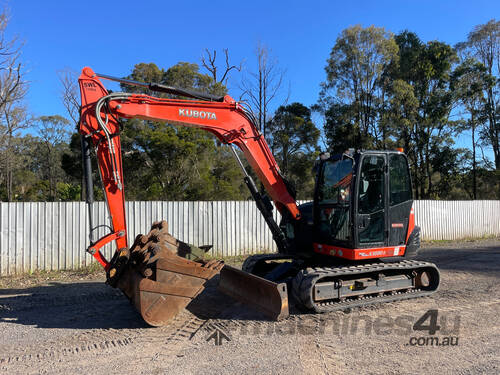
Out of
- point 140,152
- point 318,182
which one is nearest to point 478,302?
point 318,182

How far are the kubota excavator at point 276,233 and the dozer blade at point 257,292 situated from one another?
2cm

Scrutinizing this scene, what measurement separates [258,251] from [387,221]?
6.49 meters

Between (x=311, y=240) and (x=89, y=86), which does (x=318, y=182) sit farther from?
(x=89, y=86)

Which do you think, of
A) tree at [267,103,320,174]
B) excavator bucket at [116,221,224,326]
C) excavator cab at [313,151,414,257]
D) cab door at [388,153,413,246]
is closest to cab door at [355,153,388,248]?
excavator cab at [313,151,414,257]

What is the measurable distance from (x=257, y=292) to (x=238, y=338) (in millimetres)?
1097

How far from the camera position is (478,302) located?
20.5ft

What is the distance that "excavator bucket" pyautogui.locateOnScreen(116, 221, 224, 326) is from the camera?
4.71 metres

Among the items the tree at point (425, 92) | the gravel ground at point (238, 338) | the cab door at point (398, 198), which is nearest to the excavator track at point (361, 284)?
the gravel ground at point (238, 338)

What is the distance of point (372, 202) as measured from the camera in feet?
20.0

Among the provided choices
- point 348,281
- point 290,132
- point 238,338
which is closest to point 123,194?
point 238,338

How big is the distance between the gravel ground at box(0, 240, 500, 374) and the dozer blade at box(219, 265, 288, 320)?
0.59ft

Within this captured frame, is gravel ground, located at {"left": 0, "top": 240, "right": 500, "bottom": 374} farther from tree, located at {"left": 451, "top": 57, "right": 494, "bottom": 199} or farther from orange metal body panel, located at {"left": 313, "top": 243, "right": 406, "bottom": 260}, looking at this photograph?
tree, located at {"left": 451, "top": 57, "right": 494, "bottom": 199}

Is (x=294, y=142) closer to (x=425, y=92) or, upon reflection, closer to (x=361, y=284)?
(x=425, y=92)

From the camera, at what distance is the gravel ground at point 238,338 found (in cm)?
388
